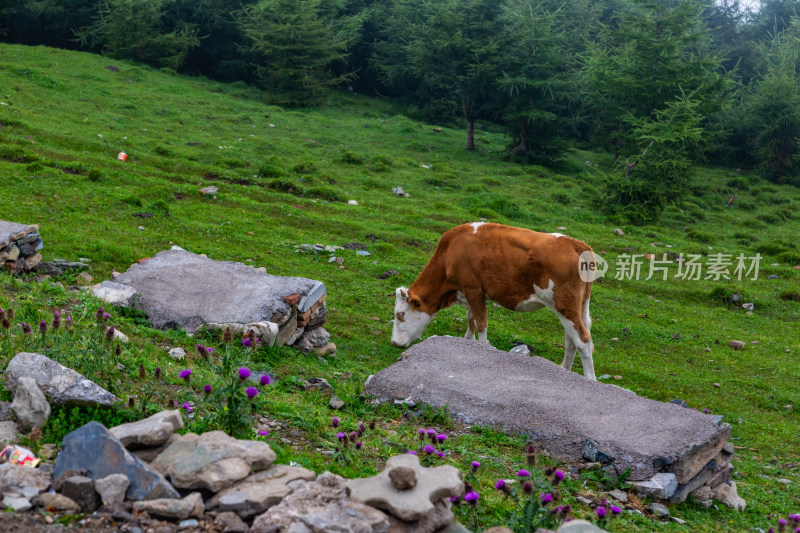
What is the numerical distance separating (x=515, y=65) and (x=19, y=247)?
1058 inches

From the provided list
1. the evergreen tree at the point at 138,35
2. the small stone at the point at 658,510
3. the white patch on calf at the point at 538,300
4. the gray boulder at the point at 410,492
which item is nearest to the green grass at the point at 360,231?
the small stone at the point at 658,510

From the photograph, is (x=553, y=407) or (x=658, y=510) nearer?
(x=658, y=510)

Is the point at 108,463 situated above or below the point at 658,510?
above

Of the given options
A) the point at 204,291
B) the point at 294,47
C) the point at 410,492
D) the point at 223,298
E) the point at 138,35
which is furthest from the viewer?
the point at 138,35

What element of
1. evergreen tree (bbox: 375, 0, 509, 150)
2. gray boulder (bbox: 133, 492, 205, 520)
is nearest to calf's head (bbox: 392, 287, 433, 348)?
gray boulder (bbox: 133, 492, 205, 520)

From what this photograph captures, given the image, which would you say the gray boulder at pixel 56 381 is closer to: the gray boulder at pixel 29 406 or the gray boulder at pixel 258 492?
the gray boulder at pixel 29 406

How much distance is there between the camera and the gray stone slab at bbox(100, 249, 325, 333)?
35.3ft

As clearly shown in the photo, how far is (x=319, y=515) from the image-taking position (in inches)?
194

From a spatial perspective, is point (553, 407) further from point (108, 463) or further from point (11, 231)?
point (11, 231)

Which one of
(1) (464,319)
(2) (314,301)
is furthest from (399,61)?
(2) (314,301)

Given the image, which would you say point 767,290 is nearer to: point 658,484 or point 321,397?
point 658,484

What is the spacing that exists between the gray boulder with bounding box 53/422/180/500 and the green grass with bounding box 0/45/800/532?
1.02 meters

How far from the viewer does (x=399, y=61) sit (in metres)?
45.1

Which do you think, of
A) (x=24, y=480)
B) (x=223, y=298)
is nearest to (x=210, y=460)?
(x=24, y=480)
